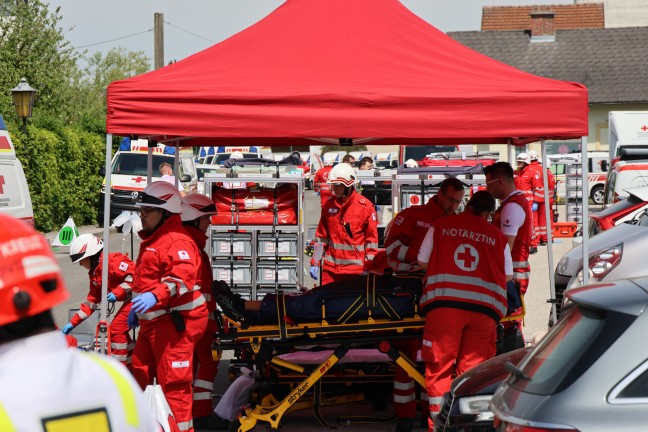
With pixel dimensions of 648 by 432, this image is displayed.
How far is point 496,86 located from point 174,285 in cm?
268

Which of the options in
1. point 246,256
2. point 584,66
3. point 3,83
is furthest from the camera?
point 584,66

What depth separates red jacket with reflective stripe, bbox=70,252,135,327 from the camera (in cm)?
817

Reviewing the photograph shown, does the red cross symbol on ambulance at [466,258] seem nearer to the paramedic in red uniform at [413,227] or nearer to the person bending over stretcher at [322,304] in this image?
the person bending over stretcher at [322,304]

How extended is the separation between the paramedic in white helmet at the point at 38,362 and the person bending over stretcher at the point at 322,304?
5004mm

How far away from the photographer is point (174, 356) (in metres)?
Result: 6.80

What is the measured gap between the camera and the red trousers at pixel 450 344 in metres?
6.90

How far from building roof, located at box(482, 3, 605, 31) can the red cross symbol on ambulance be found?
5563 centimetres

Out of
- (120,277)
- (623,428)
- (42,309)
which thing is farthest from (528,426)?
(120,277)

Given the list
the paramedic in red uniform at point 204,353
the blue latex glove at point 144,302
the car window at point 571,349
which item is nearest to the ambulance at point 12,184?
the paramedic in red uniform at point 204,353

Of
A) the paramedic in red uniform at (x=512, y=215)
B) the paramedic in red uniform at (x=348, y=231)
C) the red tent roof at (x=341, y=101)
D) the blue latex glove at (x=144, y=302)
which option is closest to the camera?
the blue latex glove at (x=144, y=302)

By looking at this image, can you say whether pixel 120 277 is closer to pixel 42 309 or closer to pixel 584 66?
pixel 42 309

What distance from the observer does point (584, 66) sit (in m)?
49.8

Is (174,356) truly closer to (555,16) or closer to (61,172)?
(61,172)

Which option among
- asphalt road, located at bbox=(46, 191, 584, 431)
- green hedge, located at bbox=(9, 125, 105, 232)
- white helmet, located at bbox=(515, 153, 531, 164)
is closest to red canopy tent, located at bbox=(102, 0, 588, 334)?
asphalt road, located at bbox=(46, 191, 584, 431)
